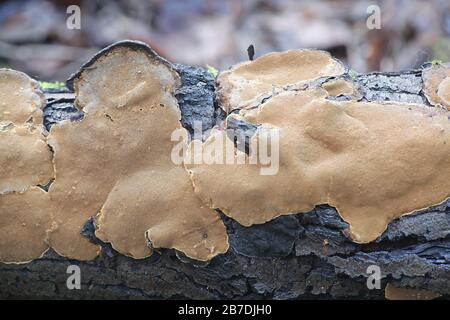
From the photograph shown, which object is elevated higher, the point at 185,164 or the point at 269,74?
the point at 269,74

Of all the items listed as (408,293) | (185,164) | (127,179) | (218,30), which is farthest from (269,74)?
(218,30)

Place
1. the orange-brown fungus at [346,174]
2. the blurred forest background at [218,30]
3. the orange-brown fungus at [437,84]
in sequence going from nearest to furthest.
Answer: the orange-brown fungus at [346,174] < the orange-brown fungus at [437,84] < the blurred forest background at [218,30]

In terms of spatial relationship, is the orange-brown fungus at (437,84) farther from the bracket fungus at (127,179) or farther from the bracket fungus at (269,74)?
the bracket fungus at (127,179)

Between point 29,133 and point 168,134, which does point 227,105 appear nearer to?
point 168,134

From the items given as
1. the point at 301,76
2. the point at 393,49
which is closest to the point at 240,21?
the point at 393,49

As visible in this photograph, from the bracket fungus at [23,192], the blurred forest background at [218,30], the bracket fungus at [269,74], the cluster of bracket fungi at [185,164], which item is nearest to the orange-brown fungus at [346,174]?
the cluster of bracket fungi at [185,164]

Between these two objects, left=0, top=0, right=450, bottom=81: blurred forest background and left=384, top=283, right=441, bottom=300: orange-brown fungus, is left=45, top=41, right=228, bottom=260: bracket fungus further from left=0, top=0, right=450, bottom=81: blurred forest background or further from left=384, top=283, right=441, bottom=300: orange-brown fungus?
left=0, top=0, right=450, bottom=81: blurred forest background

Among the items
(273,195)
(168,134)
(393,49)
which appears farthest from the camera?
(393,49)

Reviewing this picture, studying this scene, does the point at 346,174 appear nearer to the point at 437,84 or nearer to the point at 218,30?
the point at 437,84
